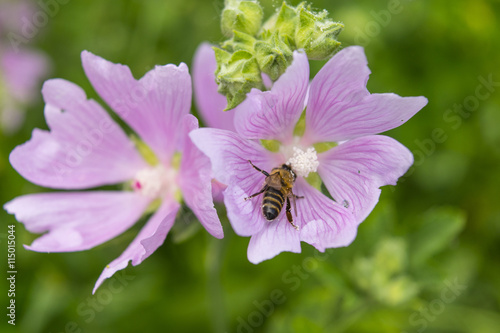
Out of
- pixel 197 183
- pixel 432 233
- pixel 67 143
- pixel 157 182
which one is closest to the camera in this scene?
pixel 197 183

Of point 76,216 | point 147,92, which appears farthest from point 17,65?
point 147,92

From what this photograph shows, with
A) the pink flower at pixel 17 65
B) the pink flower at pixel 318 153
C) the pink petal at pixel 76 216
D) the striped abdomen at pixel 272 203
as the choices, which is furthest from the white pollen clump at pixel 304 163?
the pink flower at pixel 17 65

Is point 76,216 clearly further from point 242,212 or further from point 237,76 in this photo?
point 237,76

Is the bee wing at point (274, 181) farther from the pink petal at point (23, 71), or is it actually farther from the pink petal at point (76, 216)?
the pink petal at point (23, 71)

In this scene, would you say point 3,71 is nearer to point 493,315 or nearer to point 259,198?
point 259,198

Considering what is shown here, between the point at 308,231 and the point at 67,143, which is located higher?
the point at 308,231

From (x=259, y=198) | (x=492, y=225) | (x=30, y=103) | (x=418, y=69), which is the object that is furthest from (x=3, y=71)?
(x=492, y=225)
